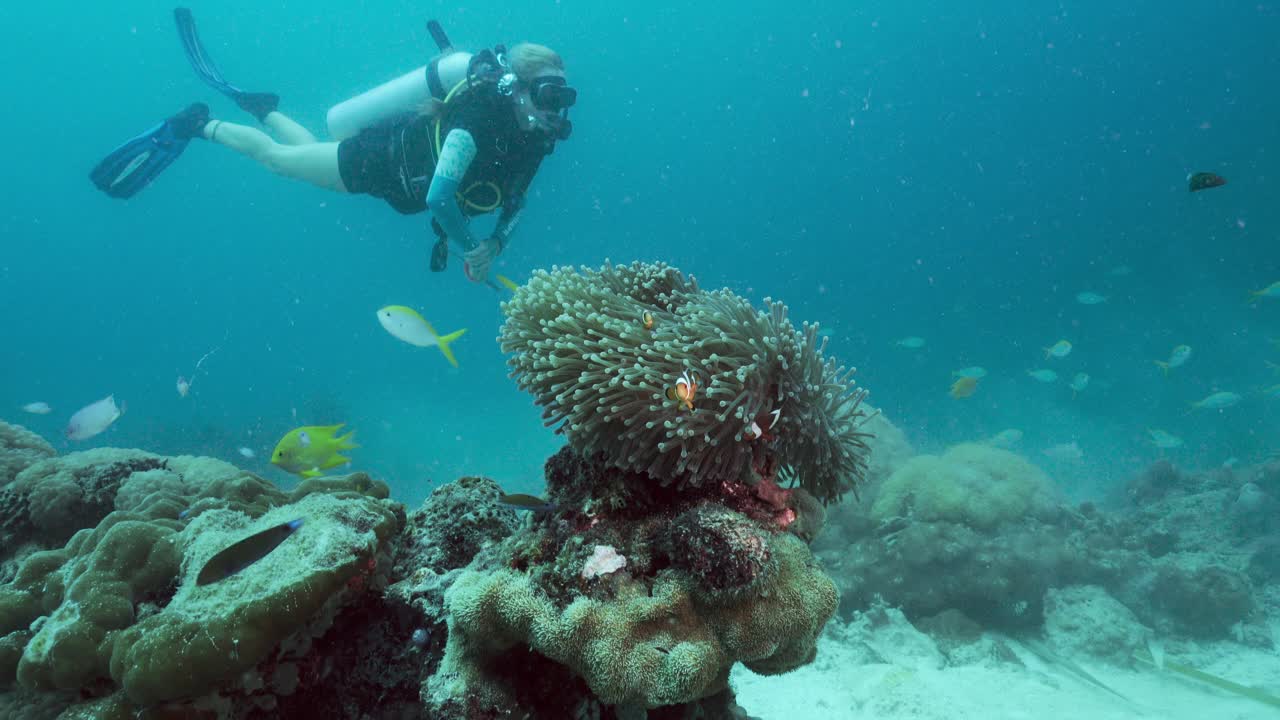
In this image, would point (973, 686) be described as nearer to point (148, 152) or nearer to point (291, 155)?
point (291, 155)

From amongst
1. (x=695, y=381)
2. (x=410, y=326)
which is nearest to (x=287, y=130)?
(x=410, y=326)

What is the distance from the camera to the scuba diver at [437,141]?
730 centimetres

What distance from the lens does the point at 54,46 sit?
72.8m

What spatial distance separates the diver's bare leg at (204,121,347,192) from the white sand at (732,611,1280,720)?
32.4ft

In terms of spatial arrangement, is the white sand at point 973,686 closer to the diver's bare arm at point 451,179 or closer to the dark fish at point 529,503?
the dark fish at point 529,503

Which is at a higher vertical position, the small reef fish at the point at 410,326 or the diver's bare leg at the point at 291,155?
the diver's bare leg at the point at 291,155

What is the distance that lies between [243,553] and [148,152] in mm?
12801

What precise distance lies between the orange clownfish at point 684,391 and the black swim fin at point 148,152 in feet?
41.7

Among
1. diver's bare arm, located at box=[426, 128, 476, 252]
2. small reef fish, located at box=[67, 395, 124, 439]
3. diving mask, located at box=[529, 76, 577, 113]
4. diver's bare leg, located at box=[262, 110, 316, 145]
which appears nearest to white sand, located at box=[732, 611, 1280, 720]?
diver's bare arm, located at box=[426, 128, 476, 252]

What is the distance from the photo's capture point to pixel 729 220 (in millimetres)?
78188

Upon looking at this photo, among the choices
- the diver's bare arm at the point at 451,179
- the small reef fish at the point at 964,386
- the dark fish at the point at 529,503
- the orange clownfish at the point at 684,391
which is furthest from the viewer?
the small reef fish at the point at 964,386

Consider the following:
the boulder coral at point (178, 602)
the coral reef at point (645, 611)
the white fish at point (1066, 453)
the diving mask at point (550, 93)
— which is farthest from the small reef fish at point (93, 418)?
the white fish at point (1066, 453)

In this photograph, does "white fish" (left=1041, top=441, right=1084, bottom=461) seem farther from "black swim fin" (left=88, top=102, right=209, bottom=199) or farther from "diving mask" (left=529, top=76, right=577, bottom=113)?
"black swim fin" (left=88, top=102, right=209, bottom=199)

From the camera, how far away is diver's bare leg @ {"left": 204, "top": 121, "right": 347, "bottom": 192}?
951cm
